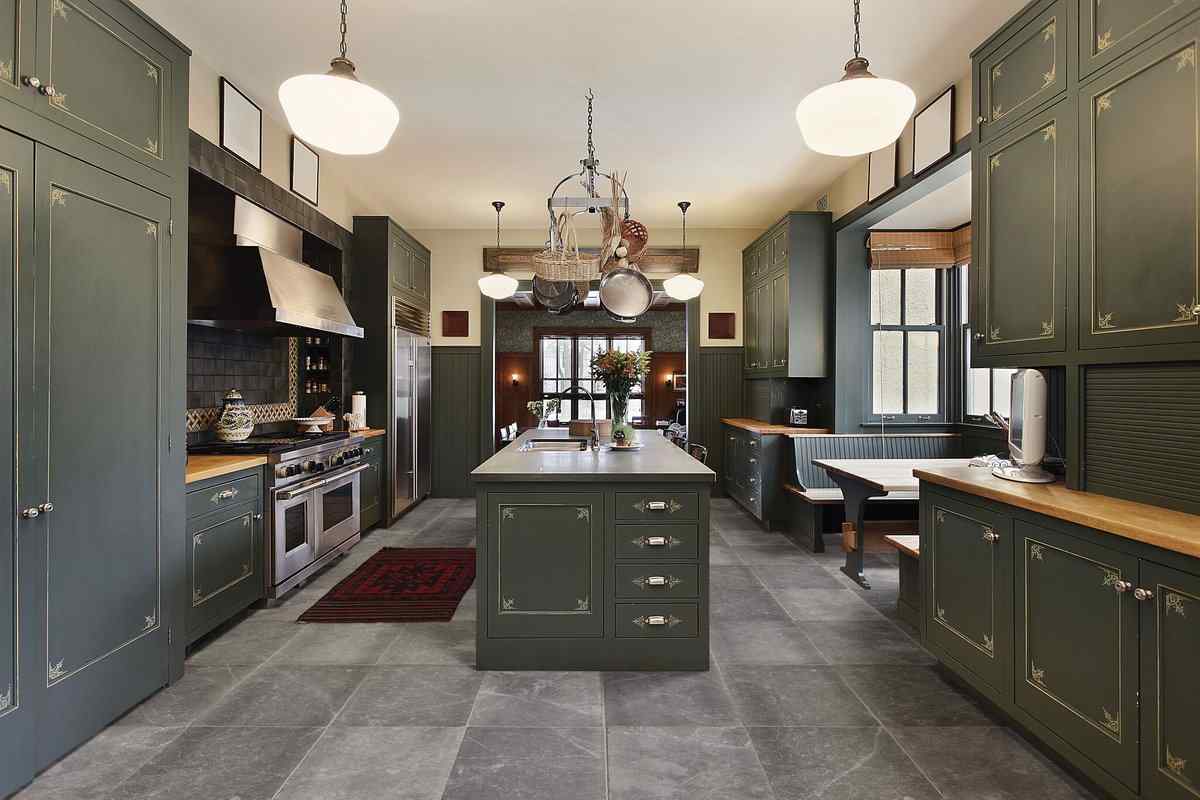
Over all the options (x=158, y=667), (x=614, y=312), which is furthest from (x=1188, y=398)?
(x=158, y=667)

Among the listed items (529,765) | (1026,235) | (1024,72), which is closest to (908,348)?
(1026,235)

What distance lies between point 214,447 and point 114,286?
159 centimetres

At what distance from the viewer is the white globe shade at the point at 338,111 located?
6.32ft

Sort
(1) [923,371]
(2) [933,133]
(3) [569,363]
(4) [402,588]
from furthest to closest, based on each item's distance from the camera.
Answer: (3) [569,363] < (1) [923,371] < (4) [402,588] < (2) [933,133]

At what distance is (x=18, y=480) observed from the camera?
1974mm

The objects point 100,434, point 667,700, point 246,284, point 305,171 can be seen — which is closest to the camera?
point 100,434

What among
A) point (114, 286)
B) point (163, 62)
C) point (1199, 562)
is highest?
point (163, 62)

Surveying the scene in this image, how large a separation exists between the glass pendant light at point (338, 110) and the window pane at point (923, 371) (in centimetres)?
489

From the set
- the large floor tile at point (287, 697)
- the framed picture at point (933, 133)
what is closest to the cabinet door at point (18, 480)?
the large floor tile at point (287, 697)

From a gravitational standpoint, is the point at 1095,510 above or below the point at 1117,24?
below

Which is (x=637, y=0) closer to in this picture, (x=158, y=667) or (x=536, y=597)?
(x=536, y=597)

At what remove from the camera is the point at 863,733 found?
2.34m

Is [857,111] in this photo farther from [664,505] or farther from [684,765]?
[684,765]

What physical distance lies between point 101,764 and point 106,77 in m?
2.36
